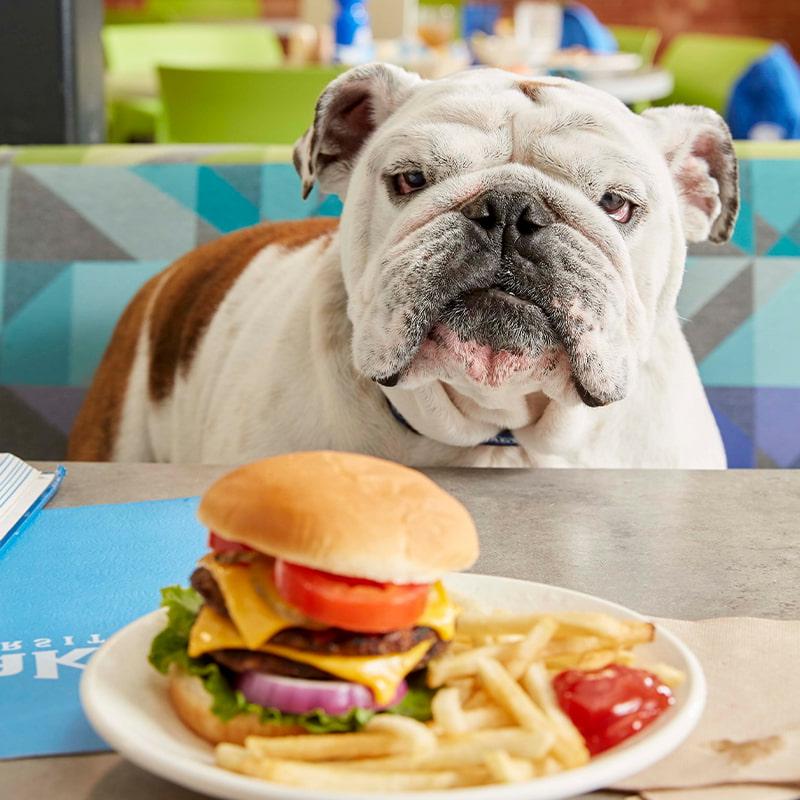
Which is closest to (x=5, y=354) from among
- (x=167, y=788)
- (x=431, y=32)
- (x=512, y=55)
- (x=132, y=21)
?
(x=167, y=788)

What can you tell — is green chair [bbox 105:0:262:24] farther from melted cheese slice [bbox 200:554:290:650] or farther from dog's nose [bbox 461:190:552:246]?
melted cheese slice [bbox 200:554:290:650]

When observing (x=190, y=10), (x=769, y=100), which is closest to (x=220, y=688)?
(x=769, y=100)

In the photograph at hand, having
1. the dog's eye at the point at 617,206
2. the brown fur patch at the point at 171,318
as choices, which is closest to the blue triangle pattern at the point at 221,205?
the brown fur patch at the point at 171,318

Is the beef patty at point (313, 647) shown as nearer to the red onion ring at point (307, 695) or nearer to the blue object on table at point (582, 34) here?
the red onion ring at point (307, 695)

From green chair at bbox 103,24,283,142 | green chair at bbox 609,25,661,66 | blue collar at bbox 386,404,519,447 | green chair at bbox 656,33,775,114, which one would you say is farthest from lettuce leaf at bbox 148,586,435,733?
green chair at bbox 609,25,661,66

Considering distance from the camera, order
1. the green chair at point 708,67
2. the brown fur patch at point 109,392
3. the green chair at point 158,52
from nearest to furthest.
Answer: the brown fur patch at point 109,392
the green chair at point 708,67
the green chair at point 158,52

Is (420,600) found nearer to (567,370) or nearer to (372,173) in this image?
(567,370)

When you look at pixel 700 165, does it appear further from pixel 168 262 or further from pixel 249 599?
pixel 249 599
